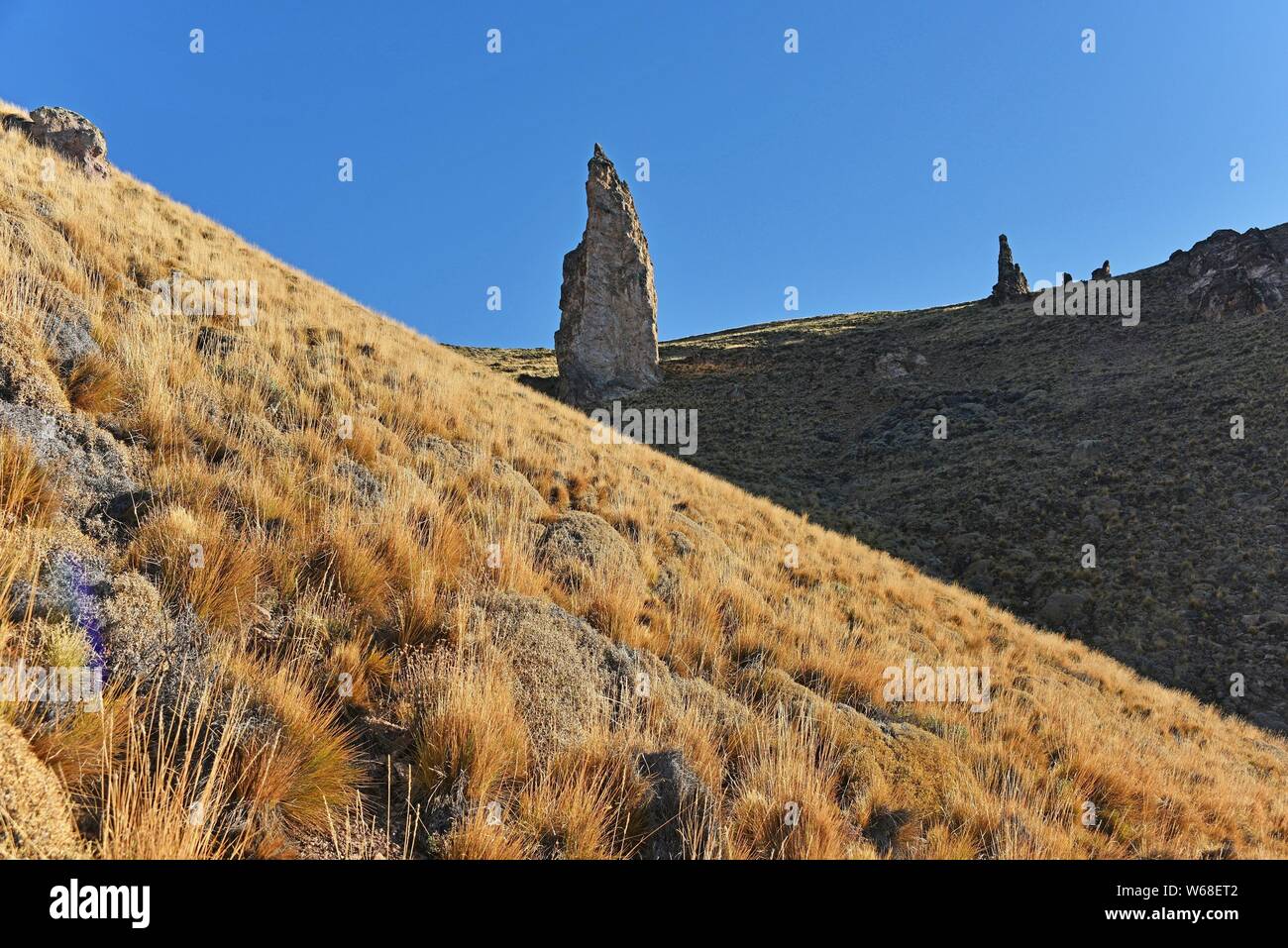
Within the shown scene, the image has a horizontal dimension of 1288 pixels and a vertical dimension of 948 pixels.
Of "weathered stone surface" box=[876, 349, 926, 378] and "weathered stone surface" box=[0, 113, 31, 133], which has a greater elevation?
"weathered stone surface" box=[876, 349, 926, 378]

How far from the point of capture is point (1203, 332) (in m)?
36.1

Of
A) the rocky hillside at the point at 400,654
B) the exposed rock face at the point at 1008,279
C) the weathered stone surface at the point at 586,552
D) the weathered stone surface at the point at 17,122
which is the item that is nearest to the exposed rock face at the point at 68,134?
the weathered stone surface at the point at 17,122

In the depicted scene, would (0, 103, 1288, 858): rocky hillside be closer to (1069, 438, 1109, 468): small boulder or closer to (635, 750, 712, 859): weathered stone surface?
(635, 750, 712, 859): weathered stone surface

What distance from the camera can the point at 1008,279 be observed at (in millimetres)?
58438

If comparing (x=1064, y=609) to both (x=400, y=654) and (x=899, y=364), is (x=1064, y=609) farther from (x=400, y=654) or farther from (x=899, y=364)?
(x=899, y=364)

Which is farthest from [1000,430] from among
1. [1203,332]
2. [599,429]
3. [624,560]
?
[624,560]

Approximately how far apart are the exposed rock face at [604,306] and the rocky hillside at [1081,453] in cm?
371

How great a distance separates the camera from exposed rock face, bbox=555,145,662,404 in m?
47.9

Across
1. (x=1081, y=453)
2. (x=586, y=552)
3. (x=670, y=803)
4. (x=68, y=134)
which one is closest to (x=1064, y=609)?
(x=1081, y=453)

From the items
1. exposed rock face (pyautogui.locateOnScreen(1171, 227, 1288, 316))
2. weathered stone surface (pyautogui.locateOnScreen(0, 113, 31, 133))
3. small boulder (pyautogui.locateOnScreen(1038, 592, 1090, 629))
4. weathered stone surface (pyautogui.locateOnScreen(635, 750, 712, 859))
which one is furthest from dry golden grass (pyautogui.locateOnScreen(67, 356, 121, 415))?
exposed rock face (pyautogui.locateOnScreen(1171, 227, 1288, 316))

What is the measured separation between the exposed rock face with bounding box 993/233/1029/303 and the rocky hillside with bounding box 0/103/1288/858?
2384 inches

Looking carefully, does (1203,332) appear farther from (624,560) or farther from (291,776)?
(291,776)

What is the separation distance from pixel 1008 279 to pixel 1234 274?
2011 cm
